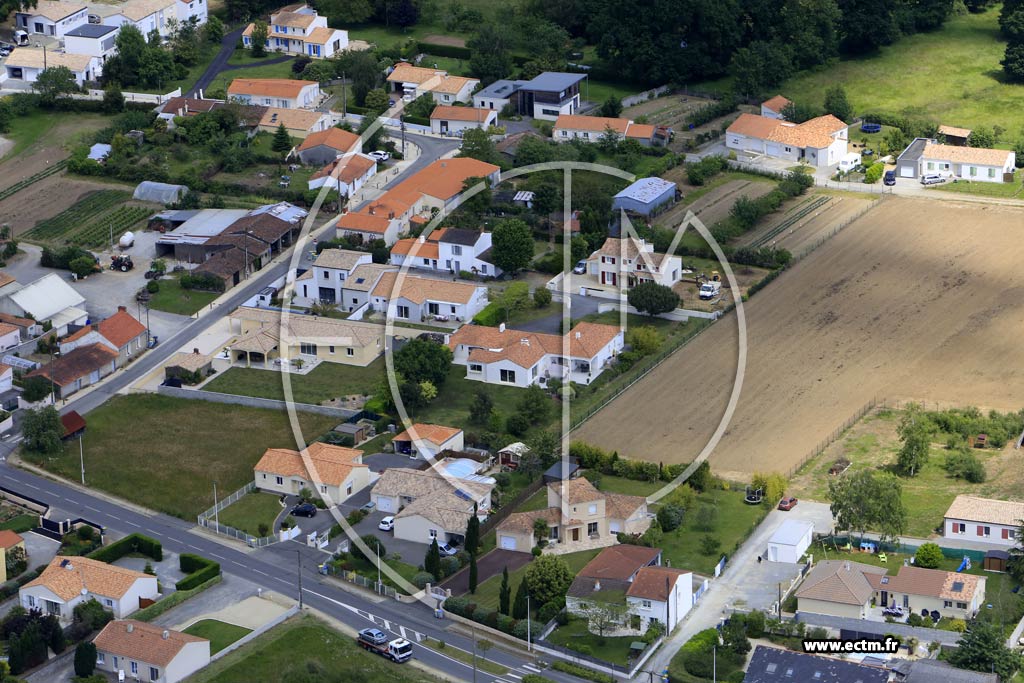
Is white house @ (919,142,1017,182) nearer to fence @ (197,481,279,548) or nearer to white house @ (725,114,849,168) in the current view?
white house @ (725,114,849,168)

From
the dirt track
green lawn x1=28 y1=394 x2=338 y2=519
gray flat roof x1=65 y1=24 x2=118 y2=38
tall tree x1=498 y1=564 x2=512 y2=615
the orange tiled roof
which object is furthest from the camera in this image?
gray flat roof x1=65 y1=24 x2=118 y2=38

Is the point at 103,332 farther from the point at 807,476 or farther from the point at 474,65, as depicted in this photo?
the point at 474,65

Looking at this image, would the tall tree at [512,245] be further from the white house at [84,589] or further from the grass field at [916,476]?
the white house at [84,589]

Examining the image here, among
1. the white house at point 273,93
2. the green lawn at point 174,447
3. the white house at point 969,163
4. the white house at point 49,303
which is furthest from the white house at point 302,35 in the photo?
the green lawn at point 174,447

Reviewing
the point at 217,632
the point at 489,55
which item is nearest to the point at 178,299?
the point at 217,632

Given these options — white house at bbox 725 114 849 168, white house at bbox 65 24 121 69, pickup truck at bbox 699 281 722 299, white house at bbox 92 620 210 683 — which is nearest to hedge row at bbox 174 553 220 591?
white house at bbox 92 620 210 683

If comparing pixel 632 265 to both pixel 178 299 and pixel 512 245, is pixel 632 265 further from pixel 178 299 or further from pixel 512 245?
pixel 178 299
